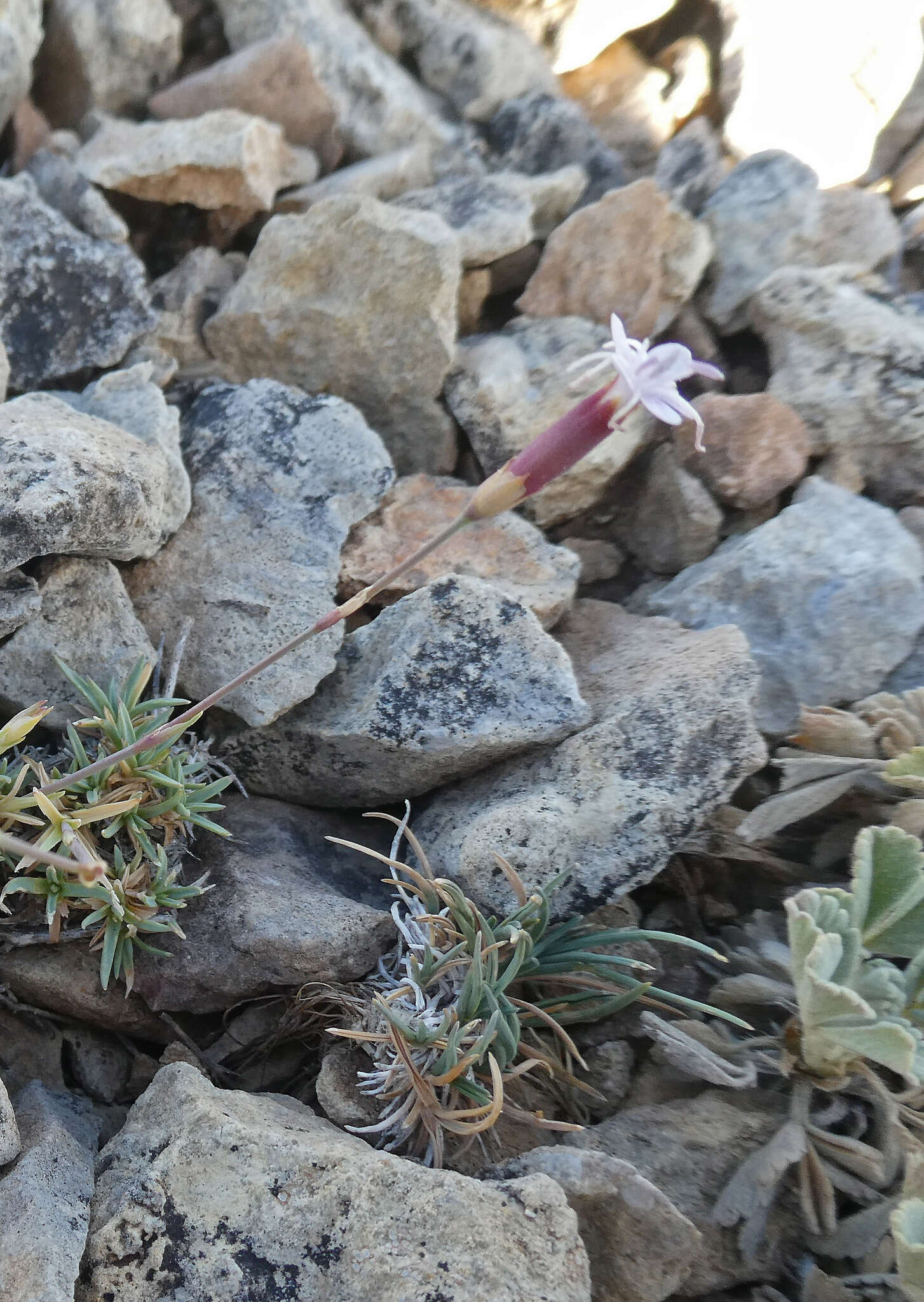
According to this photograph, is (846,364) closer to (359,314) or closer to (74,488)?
(359,314)

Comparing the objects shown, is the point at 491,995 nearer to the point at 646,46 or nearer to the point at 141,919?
the point at 141,919

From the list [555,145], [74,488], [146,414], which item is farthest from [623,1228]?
[555,145]

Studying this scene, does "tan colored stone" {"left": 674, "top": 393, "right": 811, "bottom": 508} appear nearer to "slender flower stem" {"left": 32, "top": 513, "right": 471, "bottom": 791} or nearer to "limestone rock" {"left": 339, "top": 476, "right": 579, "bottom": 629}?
"limestone rock" {"left": 339, "top": 476, "right": 579, "bottom": 629}

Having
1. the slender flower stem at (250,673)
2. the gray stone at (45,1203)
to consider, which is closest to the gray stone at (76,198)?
the slender flower stem at (250,673)

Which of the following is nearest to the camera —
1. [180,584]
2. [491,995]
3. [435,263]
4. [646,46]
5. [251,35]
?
[491,995]

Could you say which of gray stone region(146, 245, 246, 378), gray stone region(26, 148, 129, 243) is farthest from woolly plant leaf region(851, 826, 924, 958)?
gray stone region(26, 148, 129, 243)

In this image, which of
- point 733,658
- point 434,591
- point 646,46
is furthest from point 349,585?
point 646,46
